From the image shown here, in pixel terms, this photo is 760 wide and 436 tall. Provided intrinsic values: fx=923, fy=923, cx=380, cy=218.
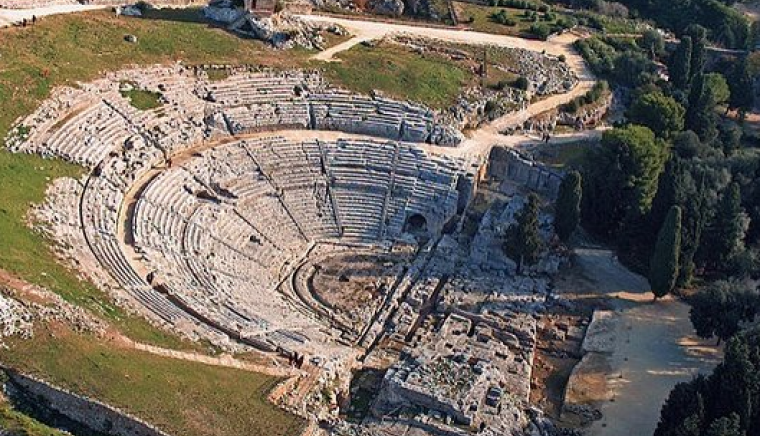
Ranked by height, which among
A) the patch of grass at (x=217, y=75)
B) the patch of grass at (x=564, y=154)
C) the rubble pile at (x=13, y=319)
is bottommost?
the rubble pile at (x=13, y=319)

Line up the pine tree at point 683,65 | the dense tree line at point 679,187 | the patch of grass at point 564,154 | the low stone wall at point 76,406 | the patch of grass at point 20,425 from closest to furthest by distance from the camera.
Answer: the patch of grass at point 20,425 < the low stone wall at point 76,406 < the dense tree line at point 679,187 < the patch of grass at point 564,154 < the pine tree at point 683,65

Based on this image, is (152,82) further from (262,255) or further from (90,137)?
(262,255)

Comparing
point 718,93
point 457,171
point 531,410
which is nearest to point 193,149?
point 457,171

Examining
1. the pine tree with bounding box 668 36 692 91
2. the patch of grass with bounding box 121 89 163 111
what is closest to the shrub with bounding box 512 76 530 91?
the pine tree with bounding box 668 36 692 91

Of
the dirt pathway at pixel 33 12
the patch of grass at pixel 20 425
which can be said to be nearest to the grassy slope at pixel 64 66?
the dirt pathway at pixel 33 12

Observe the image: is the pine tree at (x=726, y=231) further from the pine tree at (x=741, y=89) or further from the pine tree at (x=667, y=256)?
the pine tree at (x=741, y=89)

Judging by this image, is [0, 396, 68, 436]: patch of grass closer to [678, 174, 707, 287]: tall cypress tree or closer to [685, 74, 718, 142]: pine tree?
[678, 174, 707, 287]: tall cypress tree

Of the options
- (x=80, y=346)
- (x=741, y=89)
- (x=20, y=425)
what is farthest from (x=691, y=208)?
(x=20, y=425)
